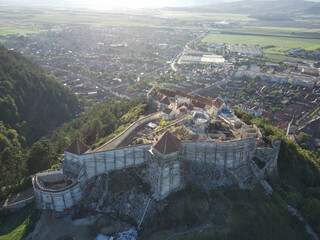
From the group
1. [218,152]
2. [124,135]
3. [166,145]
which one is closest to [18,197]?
[124,135]

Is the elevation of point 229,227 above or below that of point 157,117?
below

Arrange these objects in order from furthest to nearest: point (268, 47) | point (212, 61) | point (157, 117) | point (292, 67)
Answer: point (268, 47)
point (212, 61)
point (292, 67)
point (157, 117)

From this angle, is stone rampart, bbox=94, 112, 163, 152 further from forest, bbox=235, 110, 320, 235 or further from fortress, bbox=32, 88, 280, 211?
forest, bbox=235, 110, 320, 235

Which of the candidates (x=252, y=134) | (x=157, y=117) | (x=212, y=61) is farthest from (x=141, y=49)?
(x=252, y=134)

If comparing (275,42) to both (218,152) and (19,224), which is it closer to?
(218,152)

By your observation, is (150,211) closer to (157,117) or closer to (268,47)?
(157,117)

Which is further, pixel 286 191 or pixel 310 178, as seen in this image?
pixel 310 178
